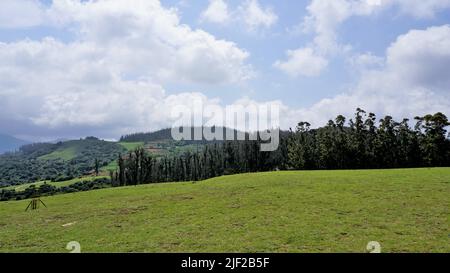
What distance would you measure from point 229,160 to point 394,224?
138281mm

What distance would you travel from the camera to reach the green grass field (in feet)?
66.6

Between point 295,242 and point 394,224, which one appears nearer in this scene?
point 295,242

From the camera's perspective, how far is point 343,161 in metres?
114

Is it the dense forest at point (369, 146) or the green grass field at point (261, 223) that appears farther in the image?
the dense forest at point (369, 146)

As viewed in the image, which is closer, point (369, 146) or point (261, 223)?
point (261, 223)

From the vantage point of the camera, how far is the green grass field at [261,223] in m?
20.3

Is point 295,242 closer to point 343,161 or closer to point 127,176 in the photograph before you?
point 343,161

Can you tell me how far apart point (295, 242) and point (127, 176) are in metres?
138

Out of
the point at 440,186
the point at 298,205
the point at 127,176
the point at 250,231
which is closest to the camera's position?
the point at 250,231

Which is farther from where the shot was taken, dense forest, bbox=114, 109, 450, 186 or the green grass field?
dense forest, bbox=114, 109, 450, 186

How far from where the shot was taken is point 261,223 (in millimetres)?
25938
